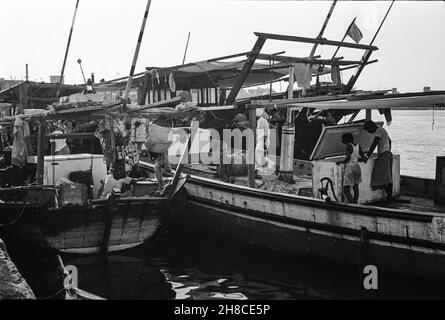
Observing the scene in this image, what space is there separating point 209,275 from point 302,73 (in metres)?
6.21

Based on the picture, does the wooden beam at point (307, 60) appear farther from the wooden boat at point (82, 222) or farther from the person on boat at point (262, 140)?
the wooden boat at point (82, 222)

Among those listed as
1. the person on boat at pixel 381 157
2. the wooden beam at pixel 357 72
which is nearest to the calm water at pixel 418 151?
the wooden beam at pixel 357 72

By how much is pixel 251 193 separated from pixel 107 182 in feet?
11.0

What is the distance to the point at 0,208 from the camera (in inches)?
362

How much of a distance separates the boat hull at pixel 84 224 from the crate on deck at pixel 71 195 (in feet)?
0.37

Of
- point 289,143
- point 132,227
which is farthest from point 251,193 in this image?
point 132,227

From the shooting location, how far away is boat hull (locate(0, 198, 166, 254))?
894 centimetres

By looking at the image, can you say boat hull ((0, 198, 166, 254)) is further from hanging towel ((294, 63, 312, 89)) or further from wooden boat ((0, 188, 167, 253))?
hanging towel ((294, 63, 312, 89))

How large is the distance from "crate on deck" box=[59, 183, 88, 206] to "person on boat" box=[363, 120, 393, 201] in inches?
241

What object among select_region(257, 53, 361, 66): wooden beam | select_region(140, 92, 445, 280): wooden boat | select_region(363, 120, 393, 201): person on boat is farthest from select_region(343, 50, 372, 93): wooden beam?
select_region(363, 120, 393, 201): person on boat

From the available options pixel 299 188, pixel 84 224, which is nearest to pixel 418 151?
pixel 299 188

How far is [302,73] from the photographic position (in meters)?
11.8
